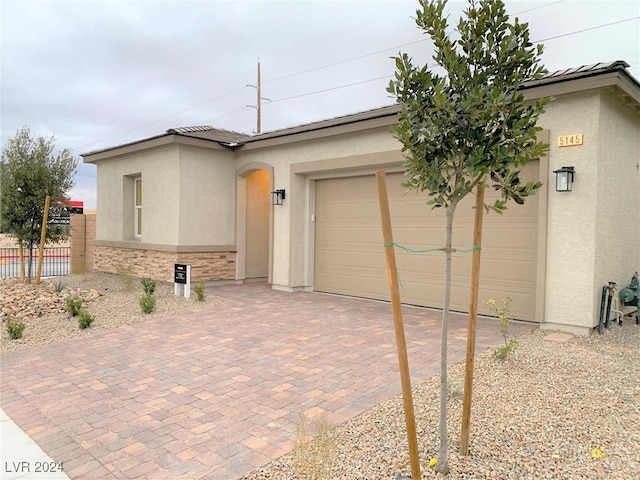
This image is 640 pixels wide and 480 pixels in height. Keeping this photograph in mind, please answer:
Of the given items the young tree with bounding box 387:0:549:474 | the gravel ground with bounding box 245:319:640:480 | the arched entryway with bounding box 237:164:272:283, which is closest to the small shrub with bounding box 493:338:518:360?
the gravel ground with bounding box 245:319:640:480

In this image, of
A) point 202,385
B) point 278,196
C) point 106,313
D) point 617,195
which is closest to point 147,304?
point 106,313

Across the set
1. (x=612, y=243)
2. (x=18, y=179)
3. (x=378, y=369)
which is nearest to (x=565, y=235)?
(x=612, y=243)

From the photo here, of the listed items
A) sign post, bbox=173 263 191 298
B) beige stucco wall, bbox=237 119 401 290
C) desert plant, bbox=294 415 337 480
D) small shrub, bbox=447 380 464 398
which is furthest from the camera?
beige stucco wall, bbox=237 119 401 290

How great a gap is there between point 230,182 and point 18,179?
4888mm

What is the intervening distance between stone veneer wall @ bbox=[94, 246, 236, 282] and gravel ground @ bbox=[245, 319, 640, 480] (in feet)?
25.3

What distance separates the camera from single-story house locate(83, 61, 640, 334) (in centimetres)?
626

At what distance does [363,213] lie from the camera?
925 centimetres

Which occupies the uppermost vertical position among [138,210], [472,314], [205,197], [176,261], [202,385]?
[205,197]

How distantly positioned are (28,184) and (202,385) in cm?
865

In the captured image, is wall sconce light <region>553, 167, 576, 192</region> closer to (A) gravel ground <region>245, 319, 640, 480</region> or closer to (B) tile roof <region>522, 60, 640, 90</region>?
(B) tile roof <region>522, 60, 640, 90</region>

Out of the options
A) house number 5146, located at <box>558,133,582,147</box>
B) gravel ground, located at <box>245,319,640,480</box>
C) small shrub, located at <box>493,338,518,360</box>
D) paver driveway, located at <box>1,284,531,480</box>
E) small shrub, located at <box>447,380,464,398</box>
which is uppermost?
house number 5146, located at <box>558,133,582,147</box>

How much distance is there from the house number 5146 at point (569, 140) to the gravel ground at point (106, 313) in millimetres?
6609

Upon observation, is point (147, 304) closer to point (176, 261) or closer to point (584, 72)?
point (176, 261)

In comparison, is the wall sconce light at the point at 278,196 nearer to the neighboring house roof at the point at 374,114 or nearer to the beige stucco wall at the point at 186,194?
the neighboring house roof at the point at 374,114
